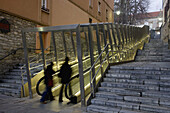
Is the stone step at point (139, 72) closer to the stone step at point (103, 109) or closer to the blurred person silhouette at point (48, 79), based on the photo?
the stone step at point (103, 109)

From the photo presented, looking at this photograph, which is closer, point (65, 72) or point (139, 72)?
A: point (65, 72)

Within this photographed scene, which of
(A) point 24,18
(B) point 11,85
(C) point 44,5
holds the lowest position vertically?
(B) point 11,85

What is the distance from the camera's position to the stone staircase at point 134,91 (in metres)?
4.44

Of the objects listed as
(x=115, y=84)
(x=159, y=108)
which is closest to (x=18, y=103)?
(x=115, y=84)

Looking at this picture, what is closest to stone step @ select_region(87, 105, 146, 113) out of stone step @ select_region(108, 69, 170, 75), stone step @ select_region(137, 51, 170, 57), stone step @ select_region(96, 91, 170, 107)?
stone step @ select_region(96, 91, 170, 107)

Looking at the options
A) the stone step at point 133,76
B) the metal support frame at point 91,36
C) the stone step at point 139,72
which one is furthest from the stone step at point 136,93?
the stone step at point 139,72

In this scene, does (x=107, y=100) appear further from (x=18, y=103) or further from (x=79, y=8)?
(x=79, y=8)

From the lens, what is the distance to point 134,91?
16.5 ft

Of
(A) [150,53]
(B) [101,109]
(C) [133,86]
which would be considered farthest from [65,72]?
(A) [150,53]

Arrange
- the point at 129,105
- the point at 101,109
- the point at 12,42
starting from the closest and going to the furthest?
the point at 129,105 < the point at 101,109 < the point at 12,42

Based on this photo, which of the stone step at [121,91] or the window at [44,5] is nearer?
the stone step at [121,91]

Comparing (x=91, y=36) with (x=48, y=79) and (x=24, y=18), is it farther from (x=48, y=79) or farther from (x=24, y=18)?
(x=24, y=18)

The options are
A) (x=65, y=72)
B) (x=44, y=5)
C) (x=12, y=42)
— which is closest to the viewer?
(x=65, y=72)

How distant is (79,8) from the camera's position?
1565 cm
